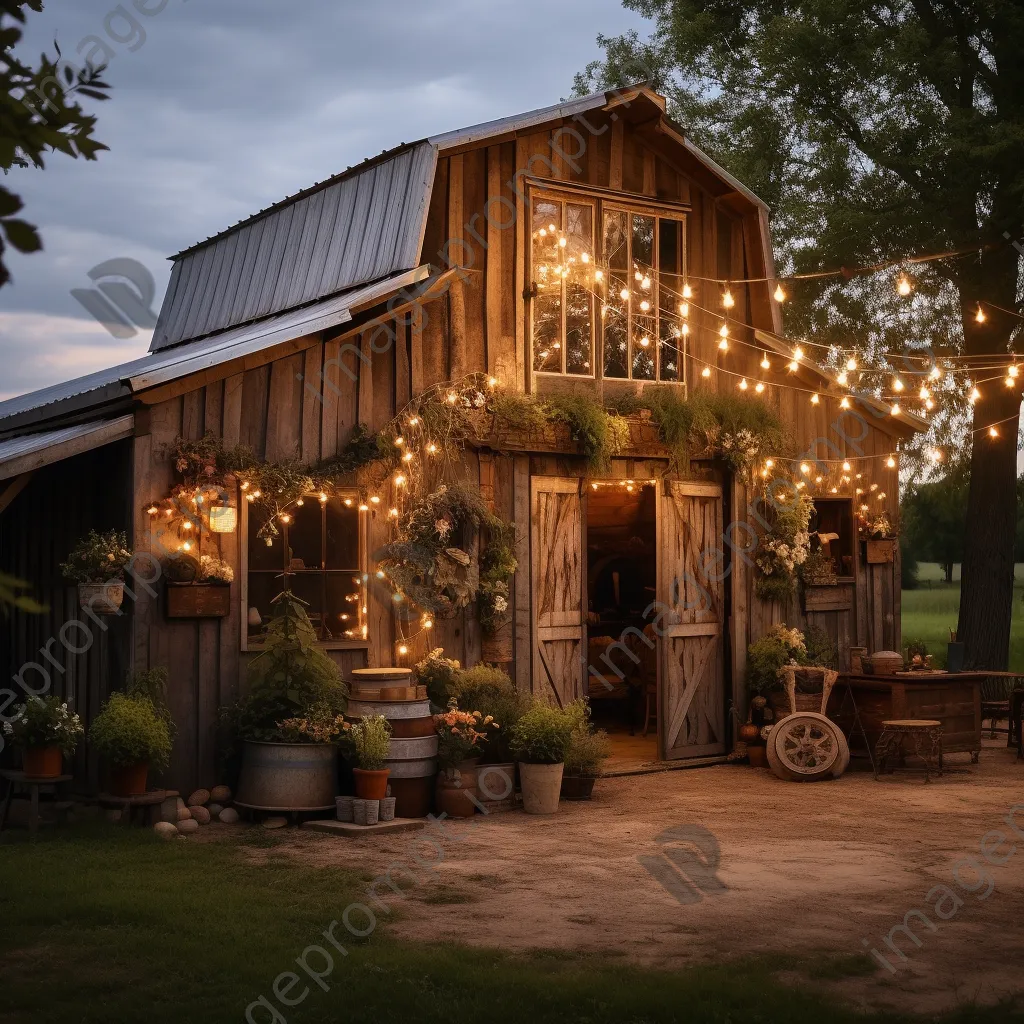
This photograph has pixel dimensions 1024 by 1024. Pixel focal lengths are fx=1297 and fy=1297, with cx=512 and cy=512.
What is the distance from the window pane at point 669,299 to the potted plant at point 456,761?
4.49 m

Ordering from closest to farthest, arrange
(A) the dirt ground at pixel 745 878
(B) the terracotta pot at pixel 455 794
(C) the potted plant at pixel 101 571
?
(A) the dirt ground at pixel 745 878
(C) the potted plant at pixel 101 571
(B) the terracotta pot at pixel 455 794

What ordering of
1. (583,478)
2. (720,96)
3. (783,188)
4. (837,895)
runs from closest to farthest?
(837,895) → (583,478) → (783,188) → (720,96)

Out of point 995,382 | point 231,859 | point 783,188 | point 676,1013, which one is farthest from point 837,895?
point 783,188

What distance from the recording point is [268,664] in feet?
32.2

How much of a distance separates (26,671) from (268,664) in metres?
2.81

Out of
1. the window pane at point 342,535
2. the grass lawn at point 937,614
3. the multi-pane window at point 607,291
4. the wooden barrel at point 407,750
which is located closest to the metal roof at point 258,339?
the window pane at point 342,535

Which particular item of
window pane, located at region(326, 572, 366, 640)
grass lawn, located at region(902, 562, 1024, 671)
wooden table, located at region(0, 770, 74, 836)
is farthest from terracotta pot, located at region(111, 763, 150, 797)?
grass lawn, located at region(902, 562, 1024, 671)

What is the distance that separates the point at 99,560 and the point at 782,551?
683cm

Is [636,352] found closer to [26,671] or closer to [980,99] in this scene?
[26,671]

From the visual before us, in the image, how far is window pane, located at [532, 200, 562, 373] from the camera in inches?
474

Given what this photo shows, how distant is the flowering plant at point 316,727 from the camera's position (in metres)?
9.47

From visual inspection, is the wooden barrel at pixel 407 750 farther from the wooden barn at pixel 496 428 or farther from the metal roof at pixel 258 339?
the metal roof at pixel 258 339

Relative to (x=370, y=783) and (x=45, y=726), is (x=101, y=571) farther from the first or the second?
(x=370, y=783)

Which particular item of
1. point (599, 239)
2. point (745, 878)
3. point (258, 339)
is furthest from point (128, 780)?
point (599, 239)
